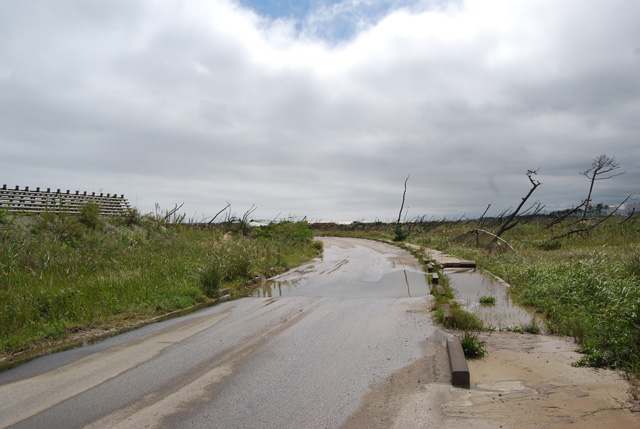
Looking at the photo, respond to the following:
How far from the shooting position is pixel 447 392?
4.86 m

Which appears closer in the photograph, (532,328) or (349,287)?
(532,328)

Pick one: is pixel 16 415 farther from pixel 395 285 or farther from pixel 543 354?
pixel 395 285

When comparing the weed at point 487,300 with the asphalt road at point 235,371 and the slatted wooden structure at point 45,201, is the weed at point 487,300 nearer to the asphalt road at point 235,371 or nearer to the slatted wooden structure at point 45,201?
the asphalt road at point 235,371

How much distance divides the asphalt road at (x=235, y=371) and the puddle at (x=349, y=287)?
2.11 m

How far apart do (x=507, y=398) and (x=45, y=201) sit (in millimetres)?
24884

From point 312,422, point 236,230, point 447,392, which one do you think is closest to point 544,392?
point 447,392

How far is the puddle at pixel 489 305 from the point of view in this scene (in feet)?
27.7

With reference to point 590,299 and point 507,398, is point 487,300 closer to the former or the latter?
point 590,299

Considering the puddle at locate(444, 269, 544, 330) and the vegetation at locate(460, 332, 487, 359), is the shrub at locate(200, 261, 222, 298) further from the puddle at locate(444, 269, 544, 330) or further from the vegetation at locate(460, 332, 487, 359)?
the vegetation at locate(460, 332, 487, 359)

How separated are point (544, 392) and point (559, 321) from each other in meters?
3.82

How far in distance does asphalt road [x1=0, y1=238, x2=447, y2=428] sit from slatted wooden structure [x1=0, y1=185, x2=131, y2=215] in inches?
624

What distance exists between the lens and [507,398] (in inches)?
183

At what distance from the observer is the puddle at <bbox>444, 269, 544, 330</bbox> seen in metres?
8.45

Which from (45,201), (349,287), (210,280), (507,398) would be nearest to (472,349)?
(507,398)
